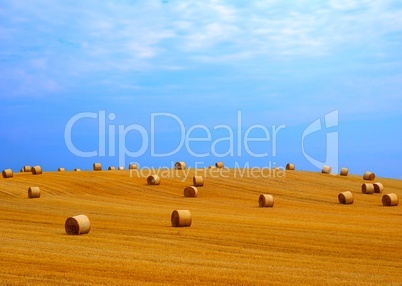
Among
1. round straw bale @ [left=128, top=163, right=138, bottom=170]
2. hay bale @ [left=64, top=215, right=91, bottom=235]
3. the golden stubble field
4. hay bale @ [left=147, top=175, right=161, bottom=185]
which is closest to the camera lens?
the golden stubble field

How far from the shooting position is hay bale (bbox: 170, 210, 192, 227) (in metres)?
16.6

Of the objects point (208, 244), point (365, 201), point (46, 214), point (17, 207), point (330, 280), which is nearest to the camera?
point (330, 280)

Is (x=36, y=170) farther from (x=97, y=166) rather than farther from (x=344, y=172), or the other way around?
(x=344, y=172)

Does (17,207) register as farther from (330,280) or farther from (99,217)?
(330,280)

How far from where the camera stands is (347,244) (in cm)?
1421

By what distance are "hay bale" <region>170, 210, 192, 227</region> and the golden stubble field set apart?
28cm

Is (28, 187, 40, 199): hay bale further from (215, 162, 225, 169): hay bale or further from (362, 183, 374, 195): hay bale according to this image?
(215, 162, 225, 169): hay bale

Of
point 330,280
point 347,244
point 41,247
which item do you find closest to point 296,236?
point 347,244

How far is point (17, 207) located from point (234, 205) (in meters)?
8.97

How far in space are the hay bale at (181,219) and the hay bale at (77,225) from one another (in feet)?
8.68

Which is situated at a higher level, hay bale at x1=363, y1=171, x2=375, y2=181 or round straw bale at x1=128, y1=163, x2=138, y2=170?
round straw bale at x1=128, y1=163, x2=138, y2=170

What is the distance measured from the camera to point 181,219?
16609mm

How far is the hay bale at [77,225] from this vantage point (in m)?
15.0

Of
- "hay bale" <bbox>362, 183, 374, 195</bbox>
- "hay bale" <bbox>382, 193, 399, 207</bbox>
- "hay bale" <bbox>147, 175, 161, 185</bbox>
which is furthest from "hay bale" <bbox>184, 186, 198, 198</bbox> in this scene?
"hay bale" <bbox>362, 183, 374, 195</bbox>
